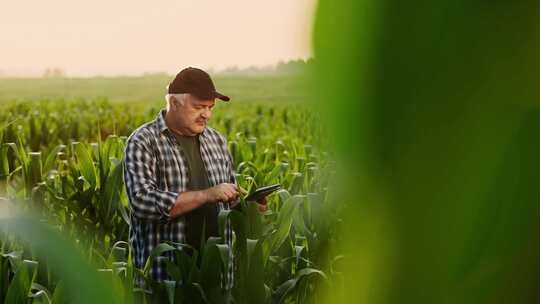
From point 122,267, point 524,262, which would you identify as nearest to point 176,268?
point 122,267

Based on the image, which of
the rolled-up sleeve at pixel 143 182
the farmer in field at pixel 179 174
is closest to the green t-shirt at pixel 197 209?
the farmer in field at pixel 179 174

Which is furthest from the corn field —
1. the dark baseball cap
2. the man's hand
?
the dark baseball cap

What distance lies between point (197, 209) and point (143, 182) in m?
0.18

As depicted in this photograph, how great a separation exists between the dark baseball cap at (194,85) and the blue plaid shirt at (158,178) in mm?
109

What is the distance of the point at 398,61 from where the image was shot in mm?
140

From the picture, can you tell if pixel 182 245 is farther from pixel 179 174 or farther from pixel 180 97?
pixel 180 97

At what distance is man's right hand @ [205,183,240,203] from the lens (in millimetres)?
2416

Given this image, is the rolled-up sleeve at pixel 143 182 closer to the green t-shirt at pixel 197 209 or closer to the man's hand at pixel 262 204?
the green t-shirt at pixel 197 209

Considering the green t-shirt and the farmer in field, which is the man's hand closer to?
the farmer in field

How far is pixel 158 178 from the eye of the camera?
2.58 metres

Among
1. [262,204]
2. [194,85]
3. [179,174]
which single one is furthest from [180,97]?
[262,204]

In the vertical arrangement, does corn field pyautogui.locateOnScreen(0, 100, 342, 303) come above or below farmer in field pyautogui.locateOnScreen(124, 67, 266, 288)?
below

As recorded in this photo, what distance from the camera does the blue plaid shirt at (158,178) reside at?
2.51 m

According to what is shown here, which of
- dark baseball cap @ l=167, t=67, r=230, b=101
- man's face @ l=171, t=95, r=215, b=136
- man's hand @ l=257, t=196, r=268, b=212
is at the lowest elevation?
man's hand @ l=257, t=196, r=268, b=212
